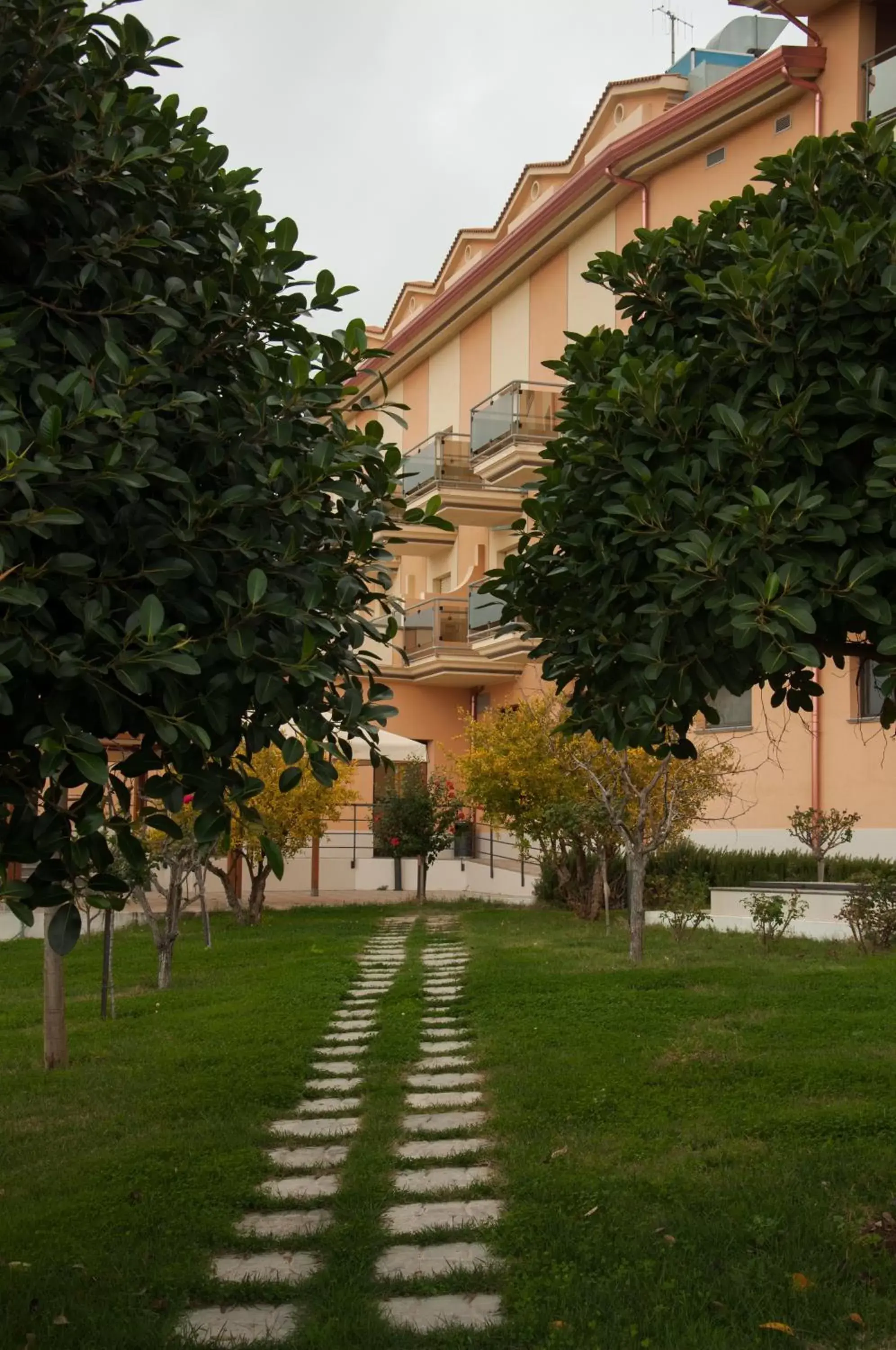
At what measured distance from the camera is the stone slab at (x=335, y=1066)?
928cm

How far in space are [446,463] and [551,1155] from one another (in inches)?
959

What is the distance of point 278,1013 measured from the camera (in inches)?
452

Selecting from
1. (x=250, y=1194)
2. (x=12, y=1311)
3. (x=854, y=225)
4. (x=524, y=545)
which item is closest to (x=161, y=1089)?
(x=250, y=1194)

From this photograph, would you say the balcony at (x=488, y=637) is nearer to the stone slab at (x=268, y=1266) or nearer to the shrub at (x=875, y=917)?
the shrub at (x=875, y=917)

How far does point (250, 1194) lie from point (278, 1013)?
5142 mm

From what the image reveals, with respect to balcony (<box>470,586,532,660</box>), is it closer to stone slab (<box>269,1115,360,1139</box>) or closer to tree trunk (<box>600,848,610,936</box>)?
tree trunk (<box>600,848,610,936</box>)

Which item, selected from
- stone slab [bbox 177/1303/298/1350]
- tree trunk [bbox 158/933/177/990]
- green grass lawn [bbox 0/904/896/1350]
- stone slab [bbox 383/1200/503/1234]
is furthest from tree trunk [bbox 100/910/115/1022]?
stone slab [bbox 177/1303/298/1350]

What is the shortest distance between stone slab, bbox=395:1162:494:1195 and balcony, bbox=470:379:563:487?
68.6ft

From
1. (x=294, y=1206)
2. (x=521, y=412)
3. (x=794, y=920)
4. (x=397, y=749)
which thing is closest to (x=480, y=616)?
(x=521, y=412)

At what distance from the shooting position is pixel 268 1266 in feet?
18.1

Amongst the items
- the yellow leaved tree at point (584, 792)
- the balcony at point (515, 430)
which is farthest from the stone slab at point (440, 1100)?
the balcony at point (515, 430)

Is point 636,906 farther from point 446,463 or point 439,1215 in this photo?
point 446,463

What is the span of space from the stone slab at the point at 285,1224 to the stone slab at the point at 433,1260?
0.45 metres

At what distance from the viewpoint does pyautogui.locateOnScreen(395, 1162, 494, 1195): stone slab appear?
643cm
